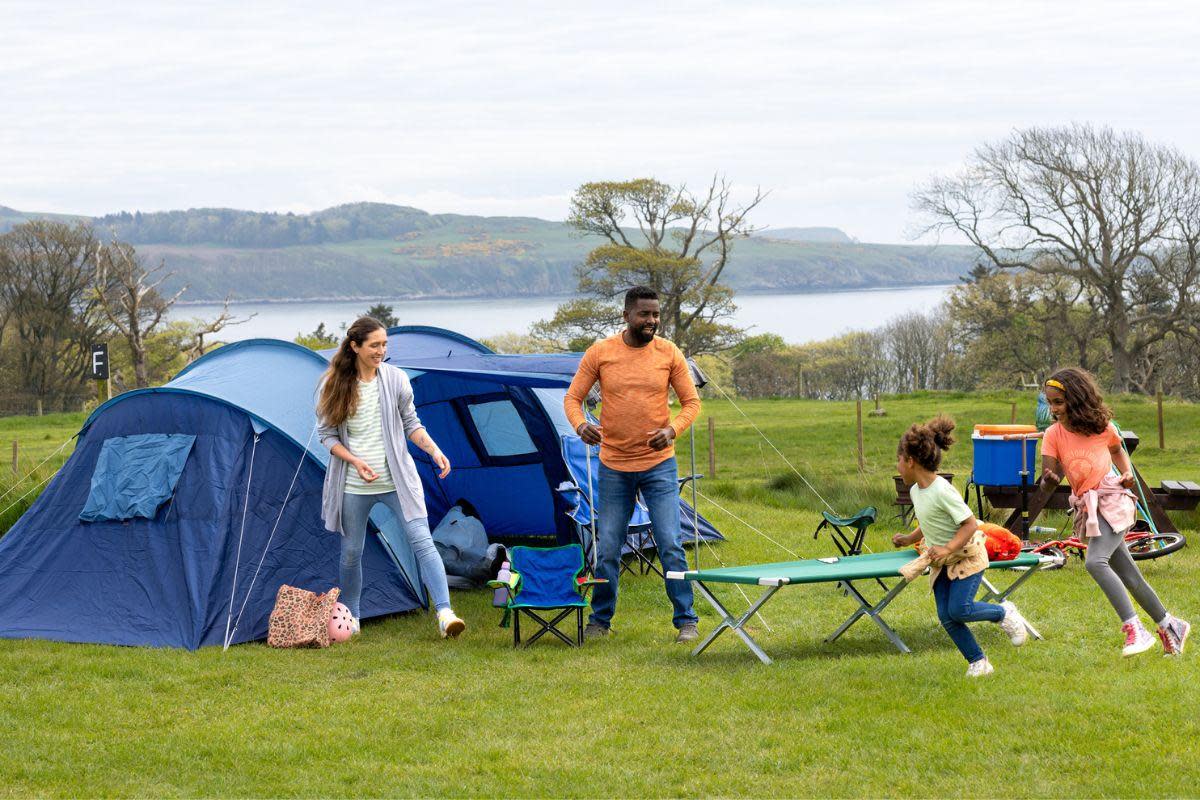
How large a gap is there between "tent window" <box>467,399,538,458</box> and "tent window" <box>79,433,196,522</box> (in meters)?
2.64

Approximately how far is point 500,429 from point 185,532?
296 cm

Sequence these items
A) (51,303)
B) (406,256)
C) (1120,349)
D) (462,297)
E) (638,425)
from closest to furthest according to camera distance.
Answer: (638,425)
(1120,349)
(51,303)
(462,297)
(406,256)

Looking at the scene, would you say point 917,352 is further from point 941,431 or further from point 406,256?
point 406,256

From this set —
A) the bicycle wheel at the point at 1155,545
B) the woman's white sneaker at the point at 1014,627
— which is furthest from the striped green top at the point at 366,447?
the bicycle wheel at the point at 1155,545

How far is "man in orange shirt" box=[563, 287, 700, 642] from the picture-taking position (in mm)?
6109

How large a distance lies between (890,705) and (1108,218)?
35.3 m

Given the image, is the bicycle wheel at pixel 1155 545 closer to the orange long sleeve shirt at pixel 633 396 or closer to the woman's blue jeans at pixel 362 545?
the orange long sleeve shirt at pixel 633 396

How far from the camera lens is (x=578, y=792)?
405 cm

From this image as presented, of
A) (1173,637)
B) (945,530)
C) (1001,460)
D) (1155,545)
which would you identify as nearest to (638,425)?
(945,530)

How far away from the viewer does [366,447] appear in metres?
6.38

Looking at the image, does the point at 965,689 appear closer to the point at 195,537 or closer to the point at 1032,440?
the point at 1032,440

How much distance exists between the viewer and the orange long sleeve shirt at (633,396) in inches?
241

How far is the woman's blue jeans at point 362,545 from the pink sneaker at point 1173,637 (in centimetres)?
320

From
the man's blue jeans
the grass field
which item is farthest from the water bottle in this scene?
the man's blue jeans
